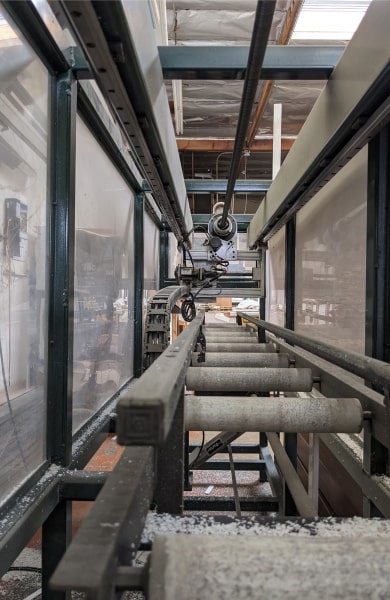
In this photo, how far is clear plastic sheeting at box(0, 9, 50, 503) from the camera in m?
0.86

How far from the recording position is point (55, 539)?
110 cm

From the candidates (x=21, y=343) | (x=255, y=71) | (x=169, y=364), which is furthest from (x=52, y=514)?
(x=255, y=71)

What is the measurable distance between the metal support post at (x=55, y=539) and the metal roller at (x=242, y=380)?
58 centimetres

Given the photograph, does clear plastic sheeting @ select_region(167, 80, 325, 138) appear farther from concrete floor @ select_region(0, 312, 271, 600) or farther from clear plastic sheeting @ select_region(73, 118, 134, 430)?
concrete floor @ select_region(0, 312, 271, 600)

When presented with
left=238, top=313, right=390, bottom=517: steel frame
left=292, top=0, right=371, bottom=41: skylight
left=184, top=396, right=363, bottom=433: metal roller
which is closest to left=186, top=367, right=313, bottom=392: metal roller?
left=238, top=313, right=390, bottom=517: steel frame

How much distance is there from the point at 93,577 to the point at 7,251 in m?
0.78

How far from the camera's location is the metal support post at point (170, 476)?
0.58 meters

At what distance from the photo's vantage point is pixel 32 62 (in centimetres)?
95

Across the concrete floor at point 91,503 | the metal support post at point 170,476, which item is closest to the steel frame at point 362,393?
the metal support post at point 170,476

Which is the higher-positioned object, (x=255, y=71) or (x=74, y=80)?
(x=74, y=80)

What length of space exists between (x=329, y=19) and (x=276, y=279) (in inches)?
65.1

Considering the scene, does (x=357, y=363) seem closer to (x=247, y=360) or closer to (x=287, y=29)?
(x=247, y=360)

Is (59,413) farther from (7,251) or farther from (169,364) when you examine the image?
(169,364)

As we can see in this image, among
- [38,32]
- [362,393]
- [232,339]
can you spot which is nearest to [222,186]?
[232,339]
